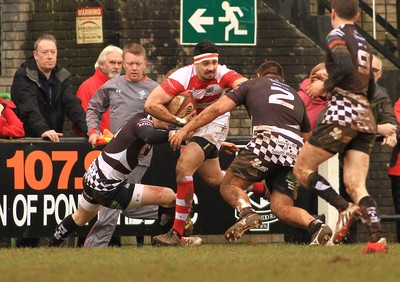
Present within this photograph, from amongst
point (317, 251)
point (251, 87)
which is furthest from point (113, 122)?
point (317, 251)

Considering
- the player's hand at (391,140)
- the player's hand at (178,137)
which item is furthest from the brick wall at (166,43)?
the player's hand at (178,137)

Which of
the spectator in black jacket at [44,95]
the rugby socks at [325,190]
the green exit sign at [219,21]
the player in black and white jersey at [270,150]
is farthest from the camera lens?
the green exit sign at [219,21]

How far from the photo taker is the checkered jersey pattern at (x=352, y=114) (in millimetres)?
11453

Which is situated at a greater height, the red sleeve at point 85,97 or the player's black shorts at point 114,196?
the red sleeve at point 85,97

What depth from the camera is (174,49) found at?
18.8m

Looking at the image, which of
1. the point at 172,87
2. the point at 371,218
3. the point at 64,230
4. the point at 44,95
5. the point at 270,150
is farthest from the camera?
the point at 44,95

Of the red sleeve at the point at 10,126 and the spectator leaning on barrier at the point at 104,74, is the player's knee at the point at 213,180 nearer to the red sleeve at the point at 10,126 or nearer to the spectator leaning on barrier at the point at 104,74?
the spectator leaning on barrier at the point at 104,74

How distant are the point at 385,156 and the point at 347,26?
7.35 m

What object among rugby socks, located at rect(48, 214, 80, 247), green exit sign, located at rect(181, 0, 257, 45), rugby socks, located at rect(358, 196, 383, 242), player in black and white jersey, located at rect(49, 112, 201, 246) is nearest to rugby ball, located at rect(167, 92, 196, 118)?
player in black and white jersey, located at rect(49, 112, 201, 246)

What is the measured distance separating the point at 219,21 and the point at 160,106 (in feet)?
16.7

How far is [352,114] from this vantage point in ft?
37.7

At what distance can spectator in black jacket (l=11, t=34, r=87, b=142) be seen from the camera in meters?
15.1

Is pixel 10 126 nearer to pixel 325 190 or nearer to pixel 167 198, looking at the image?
pixel 167 198

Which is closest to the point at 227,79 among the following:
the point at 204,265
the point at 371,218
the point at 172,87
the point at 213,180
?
the point at 172,87
